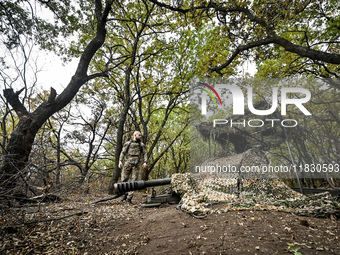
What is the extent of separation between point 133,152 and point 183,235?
4044mm

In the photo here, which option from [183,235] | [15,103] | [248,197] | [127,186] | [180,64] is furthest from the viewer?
[180,64]

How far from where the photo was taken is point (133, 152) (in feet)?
19.8

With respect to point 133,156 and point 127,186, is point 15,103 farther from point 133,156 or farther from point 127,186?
point 127,186

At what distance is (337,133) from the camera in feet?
21.2

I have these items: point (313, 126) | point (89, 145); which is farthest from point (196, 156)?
point (89, 145)

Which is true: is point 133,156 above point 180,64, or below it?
below

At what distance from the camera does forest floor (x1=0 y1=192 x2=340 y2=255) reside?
183cm

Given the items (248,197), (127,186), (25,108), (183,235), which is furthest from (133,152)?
(183,235)

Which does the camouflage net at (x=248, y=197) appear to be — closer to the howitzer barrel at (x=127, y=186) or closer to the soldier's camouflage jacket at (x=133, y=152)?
the howitzer barrel at (x=127, y=186)

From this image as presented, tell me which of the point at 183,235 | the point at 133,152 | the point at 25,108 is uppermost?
the point at 25,108

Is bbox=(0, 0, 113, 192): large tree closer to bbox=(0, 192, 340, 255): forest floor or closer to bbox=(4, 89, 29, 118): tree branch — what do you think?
bbox=(4, 89, 29, 118): tree branch

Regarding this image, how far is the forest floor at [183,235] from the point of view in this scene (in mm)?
1832

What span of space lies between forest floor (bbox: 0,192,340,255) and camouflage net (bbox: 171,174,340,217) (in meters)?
0.19

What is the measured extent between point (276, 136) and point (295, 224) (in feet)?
15.6
